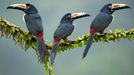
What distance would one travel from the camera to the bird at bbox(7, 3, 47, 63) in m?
5.15

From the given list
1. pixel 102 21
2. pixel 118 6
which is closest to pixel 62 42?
pixel 102 21

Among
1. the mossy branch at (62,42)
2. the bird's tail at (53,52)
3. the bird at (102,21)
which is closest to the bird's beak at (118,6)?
the bird at (102,21)

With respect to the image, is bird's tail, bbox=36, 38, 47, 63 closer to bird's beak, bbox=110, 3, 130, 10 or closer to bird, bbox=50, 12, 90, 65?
bird, bbox=50, 12, 90, 65

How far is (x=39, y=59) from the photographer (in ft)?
17.0

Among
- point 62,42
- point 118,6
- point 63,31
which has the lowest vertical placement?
point 62,42

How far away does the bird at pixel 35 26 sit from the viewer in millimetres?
5148

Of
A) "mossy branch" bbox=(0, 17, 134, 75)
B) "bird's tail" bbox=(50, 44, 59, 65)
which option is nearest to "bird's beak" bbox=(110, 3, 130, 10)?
"mossy branch" bbox=(0, 17, 134, 75)

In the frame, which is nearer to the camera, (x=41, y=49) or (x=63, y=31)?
(x=41, y=49)

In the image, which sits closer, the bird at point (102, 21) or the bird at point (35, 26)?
the bird at point (35, 26)

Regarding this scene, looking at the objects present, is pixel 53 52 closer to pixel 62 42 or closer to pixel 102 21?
pixel 62 42

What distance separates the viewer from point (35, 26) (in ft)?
17.2

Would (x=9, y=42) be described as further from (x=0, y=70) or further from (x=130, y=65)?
(x=130, y=65)

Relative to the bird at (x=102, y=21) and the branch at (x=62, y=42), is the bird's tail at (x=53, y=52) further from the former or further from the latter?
the bird at (x=102, y=21)

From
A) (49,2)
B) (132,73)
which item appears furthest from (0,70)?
(132,73)
